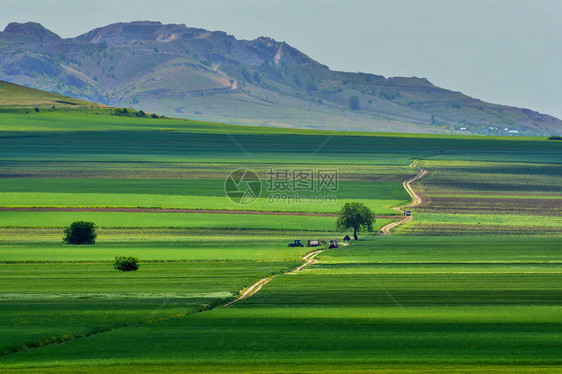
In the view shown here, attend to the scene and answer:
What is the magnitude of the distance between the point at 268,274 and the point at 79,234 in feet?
78.2

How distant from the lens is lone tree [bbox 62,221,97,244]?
7094cm

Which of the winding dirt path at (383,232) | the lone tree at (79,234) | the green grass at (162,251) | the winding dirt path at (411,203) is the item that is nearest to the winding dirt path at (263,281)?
the winding dirt path at (383,232)

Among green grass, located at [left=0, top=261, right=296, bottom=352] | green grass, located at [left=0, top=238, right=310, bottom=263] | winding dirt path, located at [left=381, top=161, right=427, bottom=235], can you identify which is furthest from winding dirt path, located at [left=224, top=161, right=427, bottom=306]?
green grass, located at [left=0, top=238, right=310, bottom=263]

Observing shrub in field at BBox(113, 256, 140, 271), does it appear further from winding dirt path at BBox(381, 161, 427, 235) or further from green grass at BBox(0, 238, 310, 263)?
winding dirt path at BBox(381, 161, 427, 235)

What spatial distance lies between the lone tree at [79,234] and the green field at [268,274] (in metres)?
1.82

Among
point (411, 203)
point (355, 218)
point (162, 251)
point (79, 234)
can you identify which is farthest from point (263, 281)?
point (411, 203)

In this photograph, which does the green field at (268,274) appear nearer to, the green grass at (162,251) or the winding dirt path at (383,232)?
the green grass at (162,251)

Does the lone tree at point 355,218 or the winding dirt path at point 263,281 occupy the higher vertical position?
the lone tree at point 355,218

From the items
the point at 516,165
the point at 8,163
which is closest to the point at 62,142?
the point at 8,163

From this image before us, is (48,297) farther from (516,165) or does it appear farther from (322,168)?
(516,165)

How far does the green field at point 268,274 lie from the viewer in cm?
3186

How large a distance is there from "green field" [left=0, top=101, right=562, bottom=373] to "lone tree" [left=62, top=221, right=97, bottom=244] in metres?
1.82

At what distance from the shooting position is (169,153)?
513 feet

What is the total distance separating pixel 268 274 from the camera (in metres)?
54.4
